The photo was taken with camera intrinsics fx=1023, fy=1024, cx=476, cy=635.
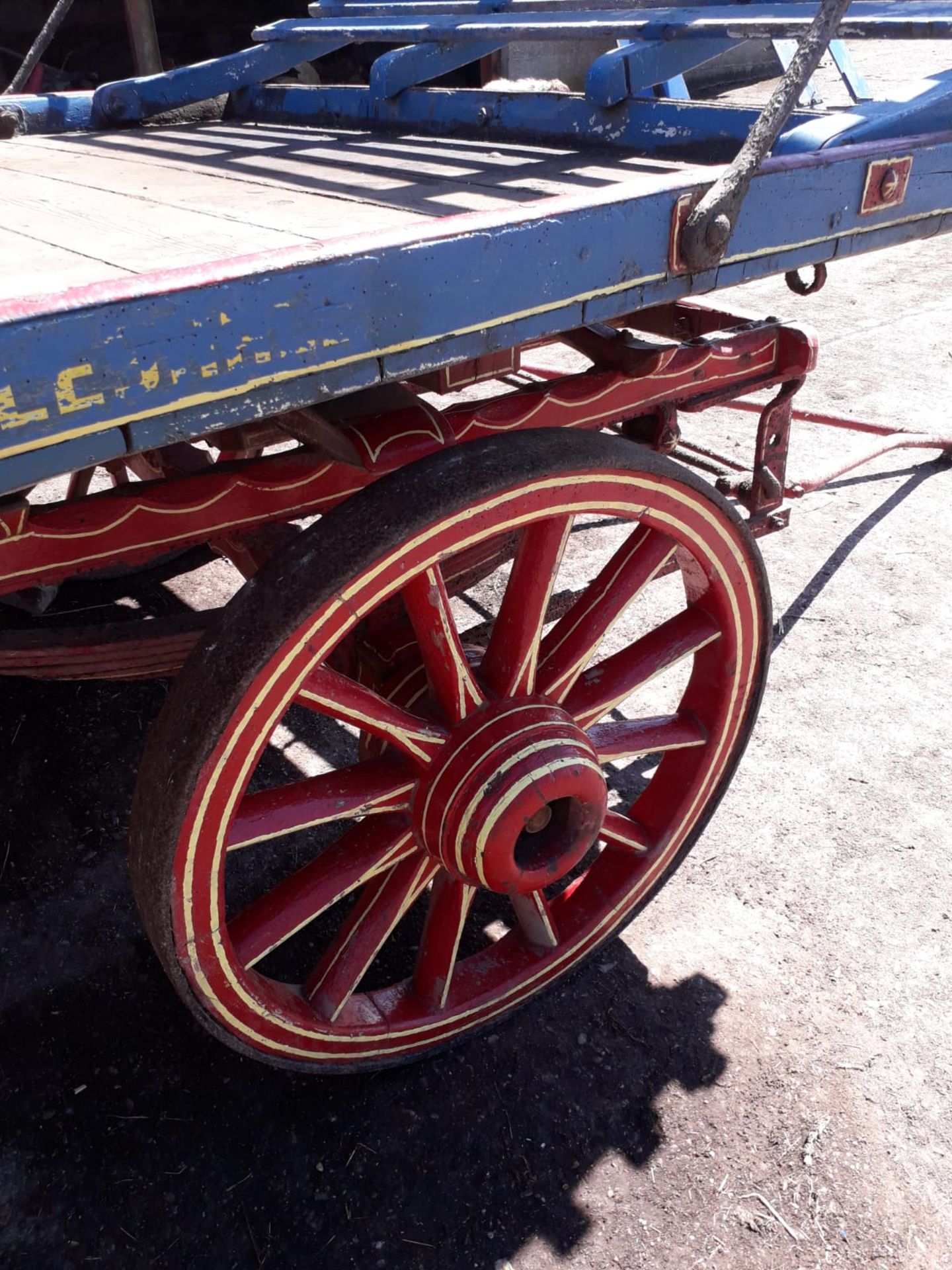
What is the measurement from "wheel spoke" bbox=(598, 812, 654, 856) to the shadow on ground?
317mm

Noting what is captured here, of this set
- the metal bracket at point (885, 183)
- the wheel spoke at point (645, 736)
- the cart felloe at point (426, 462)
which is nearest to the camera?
the cart felloe at point (426, 462)

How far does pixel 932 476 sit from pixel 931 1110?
9.26 ft

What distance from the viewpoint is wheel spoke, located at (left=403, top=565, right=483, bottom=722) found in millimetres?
1603

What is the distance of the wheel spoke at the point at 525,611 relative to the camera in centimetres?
172

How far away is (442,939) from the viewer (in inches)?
75.5

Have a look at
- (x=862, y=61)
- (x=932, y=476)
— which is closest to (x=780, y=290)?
(x=932, y=476)

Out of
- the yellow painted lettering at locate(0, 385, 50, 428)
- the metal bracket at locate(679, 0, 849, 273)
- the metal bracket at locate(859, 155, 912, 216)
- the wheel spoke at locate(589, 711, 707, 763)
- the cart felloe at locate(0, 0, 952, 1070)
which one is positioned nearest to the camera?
the yellow painted lettering at locate(0, 385, 50, 428)

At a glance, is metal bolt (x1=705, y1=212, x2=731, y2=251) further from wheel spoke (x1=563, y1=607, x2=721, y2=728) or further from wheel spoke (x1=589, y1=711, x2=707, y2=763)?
wheel spoke (x1=589, y1=711, x2=707, y2=763)

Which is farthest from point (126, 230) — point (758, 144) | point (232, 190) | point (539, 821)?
point (539, 821)

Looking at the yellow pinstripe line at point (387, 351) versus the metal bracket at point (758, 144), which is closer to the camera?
the yellow pinstripe line at point (387, 351)

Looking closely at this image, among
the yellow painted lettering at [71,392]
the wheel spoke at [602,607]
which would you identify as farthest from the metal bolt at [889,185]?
the yellow painted lettering at [71,392]

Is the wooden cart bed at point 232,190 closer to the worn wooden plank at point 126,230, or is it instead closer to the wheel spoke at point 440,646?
the worn wooden plank at point 126,230

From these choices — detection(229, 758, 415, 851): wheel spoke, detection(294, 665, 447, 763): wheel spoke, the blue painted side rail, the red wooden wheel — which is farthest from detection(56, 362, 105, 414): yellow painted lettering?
detection(229, 758, 415, 851): wheel spoke

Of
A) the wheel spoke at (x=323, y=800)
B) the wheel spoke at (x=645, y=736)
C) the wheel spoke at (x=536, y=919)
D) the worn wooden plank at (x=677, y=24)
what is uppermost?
the worn wooden plank at (x=677, y=24)
